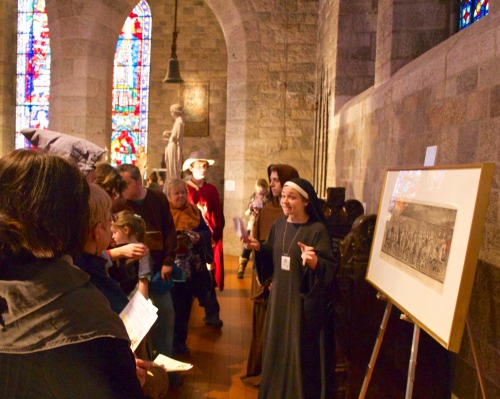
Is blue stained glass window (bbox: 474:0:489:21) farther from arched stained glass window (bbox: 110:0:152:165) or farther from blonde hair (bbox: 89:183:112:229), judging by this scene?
arched stained glass window (bbox: 110:0:152:165)

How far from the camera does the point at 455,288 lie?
1.77 meters

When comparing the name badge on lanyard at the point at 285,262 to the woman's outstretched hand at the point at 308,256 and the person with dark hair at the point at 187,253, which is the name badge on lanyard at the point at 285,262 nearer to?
the woman's outstretched hand at the point at 308,256

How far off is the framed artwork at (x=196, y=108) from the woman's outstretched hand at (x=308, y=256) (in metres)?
12.2

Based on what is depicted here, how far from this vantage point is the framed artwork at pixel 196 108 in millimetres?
14984

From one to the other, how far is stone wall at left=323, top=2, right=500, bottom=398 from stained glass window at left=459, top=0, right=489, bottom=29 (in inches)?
19.2

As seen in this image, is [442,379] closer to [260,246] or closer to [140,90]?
[260,246]

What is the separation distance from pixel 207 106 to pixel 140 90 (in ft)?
6.18

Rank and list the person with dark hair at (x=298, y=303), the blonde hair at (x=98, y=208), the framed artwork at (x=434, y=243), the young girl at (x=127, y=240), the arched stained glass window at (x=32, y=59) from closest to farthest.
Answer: the blonde hair at (x=98, y=208) → the framed artwork at (x=434, y=243) → the young girl at (x=127, y=240) → the person with dark hair at (x=298, y=303) → the arched stained glass window at (x=32, y=59)

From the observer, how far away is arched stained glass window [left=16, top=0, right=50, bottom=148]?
14.8 metres

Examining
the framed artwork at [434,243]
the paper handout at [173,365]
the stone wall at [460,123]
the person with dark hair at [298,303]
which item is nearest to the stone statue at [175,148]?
the stone wall at [460,123]

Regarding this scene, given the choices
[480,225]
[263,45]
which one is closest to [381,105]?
[480,225]

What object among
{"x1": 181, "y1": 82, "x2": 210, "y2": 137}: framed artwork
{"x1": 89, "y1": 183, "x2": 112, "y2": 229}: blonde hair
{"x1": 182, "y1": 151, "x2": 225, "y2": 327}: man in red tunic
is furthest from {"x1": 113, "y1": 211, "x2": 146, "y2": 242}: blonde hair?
{"x1": 181, "y1": 82, "x2": 210, "y2": 137}: framed artwork

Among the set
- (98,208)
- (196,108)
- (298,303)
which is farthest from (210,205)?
(196,108)

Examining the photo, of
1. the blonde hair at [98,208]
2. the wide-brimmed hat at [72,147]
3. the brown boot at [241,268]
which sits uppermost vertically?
the wide-brimmed hat at [72,147]
